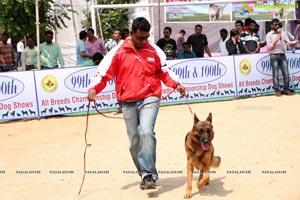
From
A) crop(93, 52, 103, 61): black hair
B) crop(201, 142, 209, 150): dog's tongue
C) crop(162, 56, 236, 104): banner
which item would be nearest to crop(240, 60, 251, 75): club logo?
crop(162, 56, 236, 104): banner

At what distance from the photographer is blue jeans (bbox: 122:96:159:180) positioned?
5.84m

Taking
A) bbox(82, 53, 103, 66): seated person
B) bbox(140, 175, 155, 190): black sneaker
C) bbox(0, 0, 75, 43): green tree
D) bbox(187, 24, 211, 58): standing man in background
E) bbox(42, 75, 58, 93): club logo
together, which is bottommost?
Answer: bbox(140, 175, 155, 190): black sneaker

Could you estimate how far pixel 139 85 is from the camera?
5.92 meters

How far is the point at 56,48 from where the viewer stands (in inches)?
532

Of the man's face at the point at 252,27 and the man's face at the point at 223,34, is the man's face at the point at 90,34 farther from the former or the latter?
the man's face at the point at 252,27

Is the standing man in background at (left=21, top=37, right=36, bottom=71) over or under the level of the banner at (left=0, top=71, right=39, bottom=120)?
over

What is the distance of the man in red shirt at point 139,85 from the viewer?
5.85m

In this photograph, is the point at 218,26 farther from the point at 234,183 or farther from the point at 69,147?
the point at 234,183

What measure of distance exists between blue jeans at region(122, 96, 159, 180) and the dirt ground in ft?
1.14

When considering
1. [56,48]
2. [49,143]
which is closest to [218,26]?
[56,48]

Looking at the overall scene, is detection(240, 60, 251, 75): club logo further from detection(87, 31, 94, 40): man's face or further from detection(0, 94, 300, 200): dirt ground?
detection(87, 31, 94, 40): man's face

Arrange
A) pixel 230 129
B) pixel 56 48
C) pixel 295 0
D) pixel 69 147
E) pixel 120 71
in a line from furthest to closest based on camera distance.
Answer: pixel 295 0 < pixel 56 48 < pixel 230 129 < pixel 69 147 < pixel 120 71

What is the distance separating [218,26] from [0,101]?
538 inches

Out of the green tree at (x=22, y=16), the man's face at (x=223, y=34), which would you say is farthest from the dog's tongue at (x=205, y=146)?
the green tree at (x=22, y=16)
